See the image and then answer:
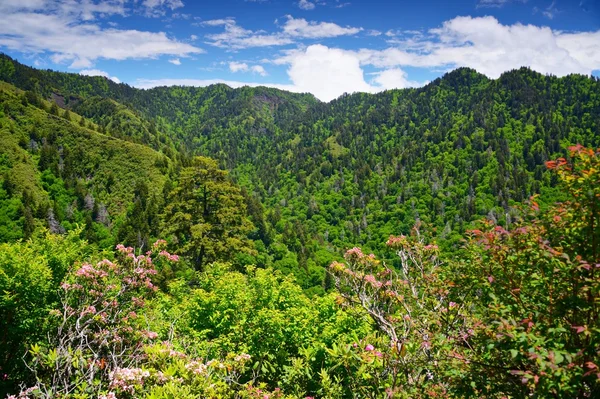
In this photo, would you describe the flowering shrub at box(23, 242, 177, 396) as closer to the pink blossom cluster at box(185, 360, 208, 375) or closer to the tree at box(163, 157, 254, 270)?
the pink blossom cluster at box(185, 360, 208, 375)

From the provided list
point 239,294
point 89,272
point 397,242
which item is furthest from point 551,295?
point 239,294

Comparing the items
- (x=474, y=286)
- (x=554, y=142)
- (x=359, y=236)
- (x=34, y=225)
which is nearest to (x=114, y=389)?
(x=474, y=286)

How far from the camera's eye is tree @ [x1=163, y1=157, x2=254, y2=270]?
2675 cm

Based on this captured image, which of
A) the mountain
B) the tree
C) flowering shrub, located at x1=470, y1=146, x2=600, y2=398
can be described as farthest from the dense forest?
the mountain

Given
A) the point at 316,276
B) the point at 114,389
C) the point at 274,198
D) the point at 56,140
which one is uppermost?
the point at 56,140

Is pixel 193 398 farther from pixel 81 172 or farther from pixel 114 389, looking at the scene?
pixel 81 172

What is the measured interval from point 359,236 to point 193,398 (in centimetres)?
14473

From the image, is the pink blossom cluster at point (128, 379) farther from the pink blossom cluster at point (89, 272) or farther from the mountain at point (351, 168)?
the mountain at point (351, 168)

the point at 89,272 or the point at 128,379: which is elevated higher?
the point at 89,272

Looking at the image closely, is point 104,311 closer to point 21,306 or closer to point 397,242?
point 21,306

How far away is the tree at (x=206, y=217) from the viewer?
87.8 feet

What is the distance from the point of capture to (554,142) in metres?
163

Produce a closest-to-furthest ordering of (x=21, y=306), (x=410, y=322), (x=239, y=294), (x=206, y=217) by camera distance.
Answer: (x=410, y=322) → (x=21, y=306) → (x=239, y=294) → (x=206, y=217)

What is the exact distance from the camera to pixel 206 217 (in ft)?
92.7
